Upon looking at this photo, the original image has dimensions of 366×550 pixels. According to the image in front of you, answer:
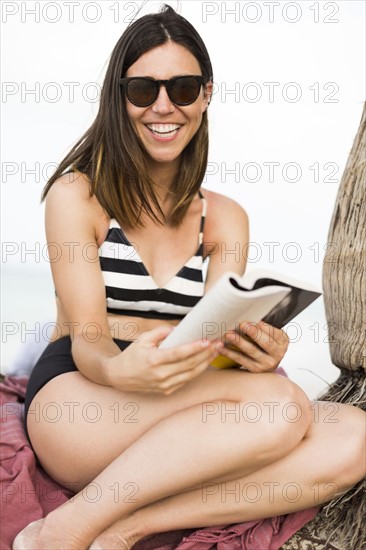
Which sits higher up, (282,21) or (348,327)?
(282,21)

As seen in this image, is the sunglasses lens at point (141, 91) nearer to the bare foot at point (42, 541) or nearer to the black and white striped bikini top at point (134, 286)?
the black and white striped bikini top at point (134, 286)

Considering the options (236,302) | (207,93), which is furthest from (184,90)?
(236,302)

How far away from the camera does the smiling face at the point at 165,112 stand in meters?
2.48

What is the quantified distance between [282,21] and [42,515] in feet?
15.7

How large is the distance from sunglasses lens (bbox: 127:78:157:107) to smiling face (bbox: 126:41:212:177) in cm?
2

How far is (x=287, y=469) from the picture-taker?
223 centimetres

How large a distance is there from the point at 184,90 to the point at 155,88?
88mm

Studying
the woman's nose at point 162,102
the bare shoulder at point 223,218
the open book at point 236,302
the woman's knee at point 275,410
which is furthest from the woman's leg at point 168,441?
the woman's nose at point 162,102

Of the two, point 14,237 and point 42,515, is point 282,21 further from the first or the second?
point 42,515

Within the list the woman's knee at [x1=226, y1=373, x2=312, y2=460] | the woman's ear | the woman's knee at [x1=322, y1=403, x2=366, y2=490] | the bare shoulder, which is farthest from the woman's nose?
the woman's knee at [x1=322, y1=403, x2=366, y2=490]

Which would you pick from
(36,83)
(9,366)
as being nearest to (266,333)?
(9,366)

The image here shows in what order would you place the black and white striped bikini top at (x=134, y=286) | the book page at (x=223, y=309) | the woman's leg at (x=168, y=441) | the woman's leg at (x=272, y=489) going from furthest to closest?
the black and white striped bikini top at (x=134, y=286) < the woman's leg at (x=272, y=489) < the woman's leg at (x=168, y=441) < the book page at (x=223, y=309)

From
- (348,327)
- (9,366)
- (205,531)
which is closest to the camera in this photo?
(205,531)

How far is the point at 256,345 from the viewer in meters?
2.26
